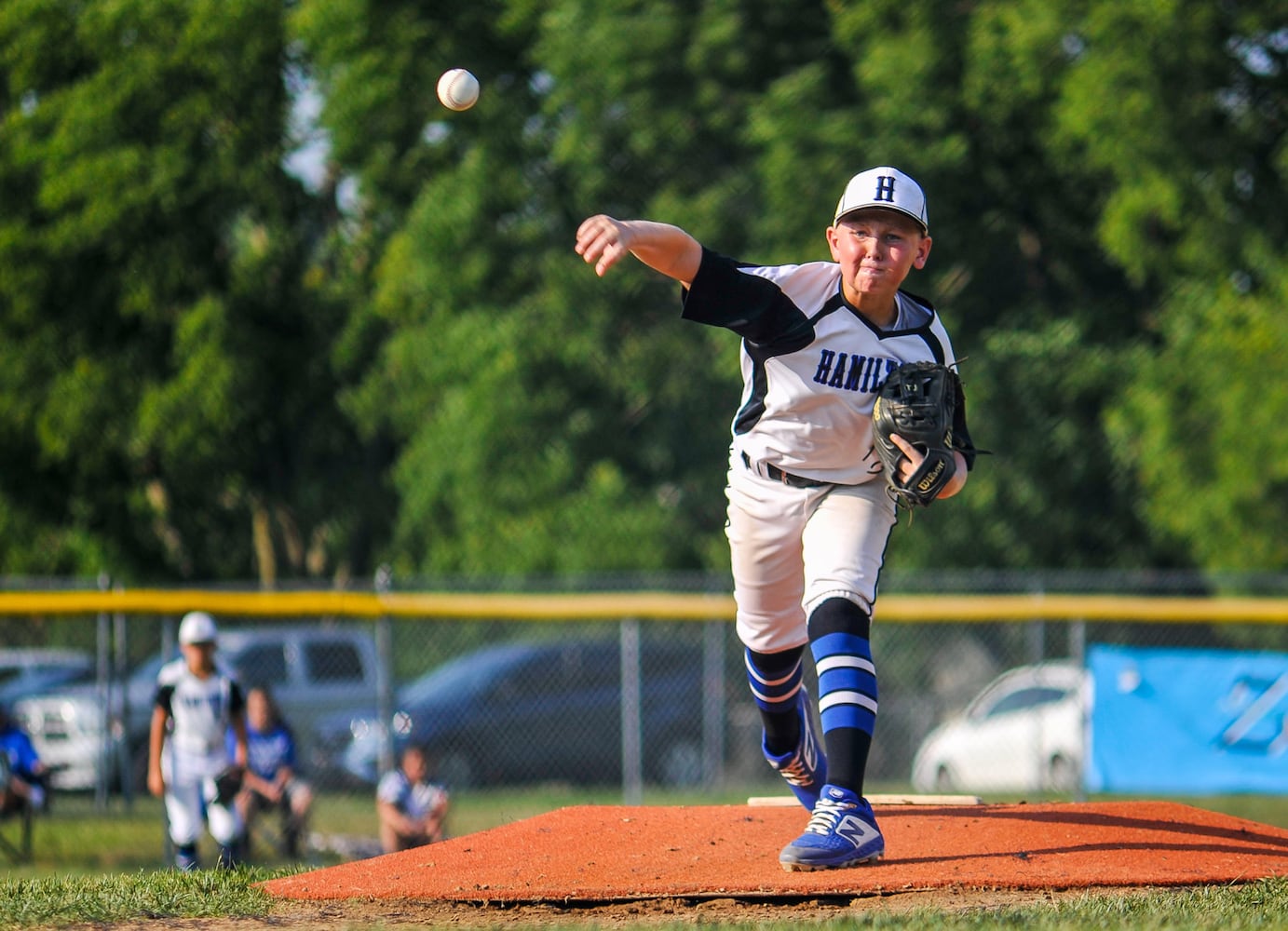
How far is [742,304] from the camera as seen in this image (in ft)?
16.0

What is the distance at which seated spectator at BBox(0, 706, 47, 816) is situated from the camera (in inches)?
461

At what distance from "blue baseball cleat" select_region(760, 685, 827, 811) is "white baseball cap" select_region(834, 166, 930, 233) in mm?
1722

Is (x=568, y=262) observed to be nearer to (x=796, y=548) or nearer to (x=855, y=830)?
(x=796, y=548)

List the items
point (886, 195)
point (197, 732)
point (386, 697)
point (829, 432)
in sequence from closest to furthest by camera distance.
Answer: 1. point (886, 195)
2. point (829, 432)
3. point (197, 732)
4. point (386, 697)

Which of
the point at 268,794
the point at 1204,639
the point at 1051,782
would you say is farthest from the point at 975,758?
the point at 268,794

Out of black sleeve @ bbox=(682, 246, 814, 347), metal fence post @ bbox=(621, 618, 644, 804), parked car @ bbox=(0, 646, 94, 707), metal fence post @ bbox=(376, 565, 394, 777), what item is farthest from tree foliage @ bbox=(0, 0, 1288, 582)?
black sleeve @ bbox=(682, 246, 814, 347)

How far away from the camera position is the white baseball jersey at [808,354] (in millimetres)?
4898

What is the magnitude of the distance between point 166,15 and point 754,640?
17.4 m

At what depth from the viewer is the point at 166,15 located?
2012 cm

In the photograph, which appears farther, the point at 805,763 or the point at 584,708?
the point at 584,708

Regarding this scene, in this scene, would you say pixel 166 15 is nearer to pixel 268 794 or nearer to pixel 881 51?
pixel 881 51

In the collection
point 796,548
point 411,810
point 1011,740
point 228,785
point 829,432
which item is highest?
point 829,432

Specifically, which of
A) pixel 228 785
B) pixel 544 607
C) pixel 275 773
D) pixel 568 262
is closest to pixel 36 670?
pixel 275 773

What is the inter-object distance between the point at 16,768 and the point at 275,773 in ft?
7.48
